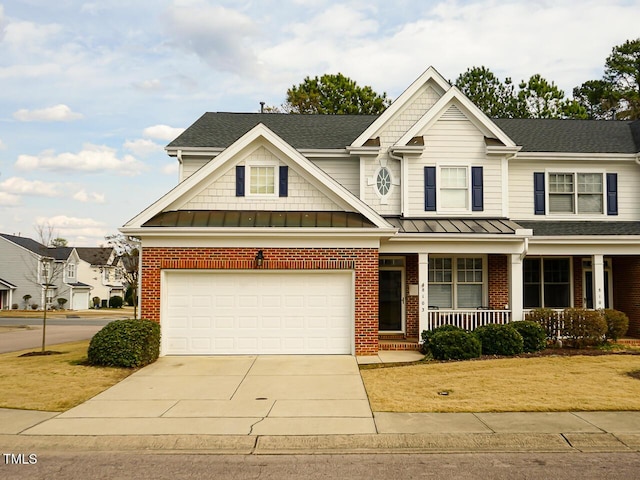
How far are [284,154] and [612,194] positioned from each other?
37.8 ft

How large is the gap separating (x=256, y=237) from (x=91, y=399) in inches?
234

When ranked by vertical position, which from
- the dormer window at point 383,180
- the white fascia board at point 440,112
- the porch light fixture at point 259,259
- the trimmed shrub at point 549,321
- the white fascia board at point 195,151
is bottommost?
the trimmed shrub at point 549,321

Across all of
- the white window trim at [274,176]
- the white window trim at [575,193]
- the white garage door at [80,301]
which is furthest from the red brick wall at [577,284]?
the white garage door at [80,301]

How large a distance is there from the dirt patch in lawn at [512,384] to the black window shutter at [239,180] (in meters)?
6.17

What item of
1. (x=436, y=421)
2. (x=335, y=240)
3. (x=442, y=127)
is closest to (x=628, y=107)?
(x=442, y=127)

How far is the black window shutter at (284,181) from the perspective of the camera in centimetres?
1591

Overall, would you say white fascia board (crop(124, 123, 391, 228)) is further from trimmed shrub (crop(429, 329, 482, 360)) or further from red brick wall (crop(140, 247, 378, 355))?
trimmed shrub (crop(429, 329, 482, 360))

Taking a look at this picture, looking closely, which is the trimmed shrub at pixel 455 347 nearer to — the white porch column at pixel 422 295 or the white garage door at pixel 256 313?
the white porch column at pixel 422 295

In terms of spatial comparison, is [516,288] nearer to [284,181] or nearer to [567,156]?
[567,156]

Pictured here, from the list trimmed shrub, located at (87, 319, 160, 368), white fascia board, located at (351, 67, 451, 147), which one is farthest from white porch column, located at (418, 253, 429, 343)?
trimmed shrub, located at (87, 319, 160, 368)

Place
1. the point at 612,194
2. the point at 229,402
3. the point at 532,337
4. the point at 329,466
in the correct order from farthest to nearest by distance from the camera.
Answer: the point at 612,194 < the point at 532,337 < the point at 229,402 < the point at 329,466

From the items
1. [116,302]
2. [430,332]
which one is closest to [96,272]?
[116,302]

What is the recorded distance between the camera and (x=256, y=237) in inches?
582

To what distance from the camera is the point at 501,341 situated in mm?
14500
